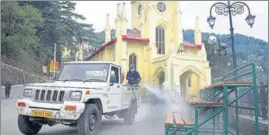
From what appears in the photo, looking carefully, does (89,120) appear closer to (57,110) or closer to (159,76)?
(57,110)

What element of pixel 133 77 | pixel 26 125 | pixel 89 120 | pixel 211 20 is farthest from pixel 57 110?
pixel 211 20

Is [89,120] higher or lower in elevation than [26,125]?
higher

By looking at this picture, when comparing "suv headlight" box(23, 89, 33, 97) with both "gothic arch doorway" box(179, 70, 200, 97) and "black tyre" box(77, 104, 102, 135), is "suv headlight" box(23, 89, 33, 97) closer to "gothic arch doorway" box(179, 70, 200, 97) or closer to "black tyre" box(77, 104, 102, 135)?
"black tyre" box(77, 104, 102, 135)

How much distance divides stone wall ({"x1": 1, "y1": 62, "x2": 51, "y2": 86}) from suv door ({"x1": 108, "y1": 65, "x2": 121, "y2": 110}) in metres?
23.6

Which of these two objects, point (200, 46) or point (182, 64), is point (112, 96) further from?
point (200, 46)

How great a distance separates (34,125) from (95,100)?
1.87m

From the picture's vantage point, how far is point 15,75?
103 ft

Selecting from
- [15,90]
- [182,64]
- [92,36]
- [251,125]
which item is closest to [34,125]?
[251,125]

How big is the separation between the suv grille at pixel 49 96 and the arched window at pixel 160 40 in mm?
32301

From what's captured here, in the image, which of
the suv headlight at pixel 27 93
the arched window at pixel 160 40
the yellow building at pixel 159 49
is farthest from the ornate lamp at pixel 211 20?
the arched window at pixel 160 40

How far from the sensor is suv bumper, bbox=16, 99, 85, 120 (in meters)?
6.33

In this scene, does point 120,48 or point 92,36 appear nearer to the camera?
point 120,48

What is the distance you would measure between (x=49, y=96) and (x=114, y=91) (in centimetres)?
219

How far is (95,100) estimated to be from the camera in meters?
7.30
